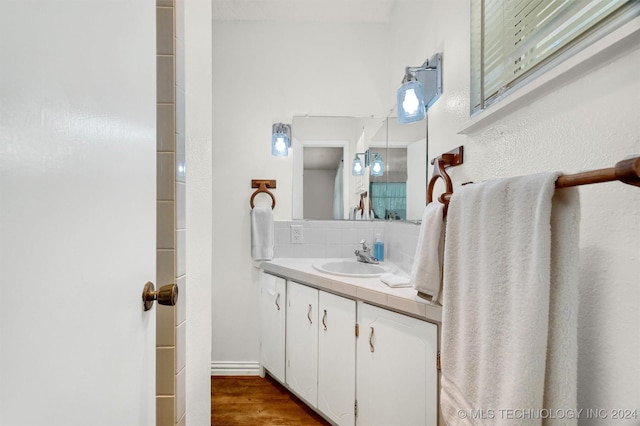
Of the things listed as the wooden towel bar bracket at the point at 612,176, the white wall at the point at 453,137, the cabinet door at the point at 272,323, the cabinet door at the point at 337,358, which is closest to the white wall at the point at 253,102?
the white wall at the point at 453,137

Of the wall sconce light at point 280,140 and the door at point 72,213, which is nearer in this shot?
the door at point 72,213

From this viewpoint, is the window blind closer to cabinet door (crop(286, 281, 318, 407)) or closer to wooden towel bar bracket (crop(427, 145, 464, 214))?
wooden towel bar bracket (crop(427, 145, 464, 214))

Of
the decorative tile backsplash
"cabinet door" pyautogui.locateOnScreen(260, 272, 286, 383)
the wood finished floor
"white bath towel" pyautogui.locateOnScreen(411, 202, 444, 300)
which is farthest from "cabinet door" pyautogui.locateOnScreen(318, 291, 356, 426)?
the decorative tile backsplash

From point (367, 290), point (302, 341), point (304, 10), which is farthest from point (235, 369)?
point (304, 10)

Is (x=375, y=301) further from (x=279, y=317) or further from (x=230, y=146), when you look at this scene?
(x=230, y=146)

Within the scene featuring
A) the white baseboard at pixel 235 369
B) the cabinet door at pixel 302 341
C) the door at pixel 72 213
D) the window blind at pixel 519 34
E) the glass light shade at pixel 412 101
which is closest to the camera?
the door at pixel 72 213

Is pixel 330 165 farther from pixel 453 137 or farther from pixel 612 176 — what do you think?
pixel 612 176

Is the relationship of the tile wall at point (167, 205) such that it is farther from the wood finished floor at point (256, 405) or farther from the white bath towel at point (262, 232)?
the white bath towel at point (262, 232)

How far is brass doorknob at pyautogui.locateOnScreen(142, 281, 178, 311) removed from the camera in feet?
1.86

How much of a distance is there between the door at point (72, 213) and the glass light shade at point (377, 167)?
64.7 inches

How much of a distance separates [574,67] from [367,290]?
3.30ft

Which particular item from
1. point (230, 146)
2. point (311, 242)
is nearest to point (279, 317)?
point (311, 242)

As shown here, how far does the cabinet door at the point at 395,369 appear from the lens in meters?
1.07

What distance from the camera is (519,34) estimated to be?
2.63 ft
